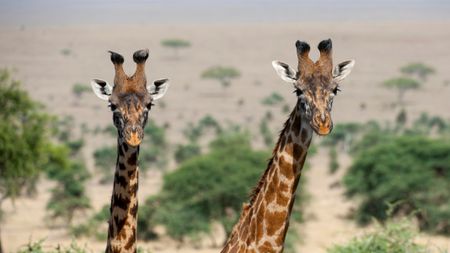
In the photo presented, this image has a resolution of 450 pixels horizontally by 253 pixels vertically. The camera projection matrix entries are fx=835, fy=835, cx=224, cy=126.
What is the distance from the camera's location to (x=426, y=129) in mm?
43969

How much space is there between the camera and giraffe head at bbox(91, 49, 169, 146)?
231 inches

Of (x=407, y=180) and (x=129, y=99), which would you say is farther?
(x=407, y=180)

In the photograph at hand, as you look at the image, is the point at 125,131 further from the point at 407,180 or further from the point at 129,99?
the point at 407,180

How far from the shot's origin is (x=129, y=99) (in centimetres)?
599

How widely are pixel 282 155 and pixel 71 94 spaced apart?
60363 millimetres

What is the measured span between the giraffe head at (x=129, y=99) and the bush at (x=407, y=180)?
20.1 metres

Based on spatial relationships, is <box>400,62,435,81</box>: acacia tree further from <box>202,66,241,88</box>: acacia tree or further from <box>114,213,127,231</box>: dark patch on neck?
<box>114,213,127,231</box>: dark patch on neck

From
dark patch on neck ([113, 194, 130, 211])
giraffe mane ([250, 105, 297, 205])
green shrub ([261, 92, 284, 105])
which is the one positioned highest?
green shrub ([261, 92, 284, 105])

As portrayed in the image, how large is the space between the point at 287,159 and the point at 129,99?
4.05 ft

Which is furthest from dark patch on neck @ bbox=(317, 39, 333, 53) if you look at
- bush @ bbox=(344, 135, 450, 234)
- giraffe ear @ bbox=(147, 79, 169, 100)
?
bush @ bbox=(344, 135, 450, 234)

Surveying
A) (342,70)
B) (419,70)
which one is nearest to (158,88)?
(342,70)

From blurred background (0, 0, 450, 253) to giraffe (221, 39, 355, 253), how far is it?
3331 mm

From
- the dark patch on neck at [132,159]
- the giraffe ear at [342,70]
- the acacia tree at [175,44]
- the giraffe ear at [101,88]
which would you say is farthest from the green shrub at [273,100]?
the dark patch on neck at [132,159]

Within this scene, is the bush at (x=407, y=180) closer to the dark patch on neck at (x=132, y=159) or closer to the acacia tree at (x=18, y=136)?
the acacia tree at (x=18, y=136)
